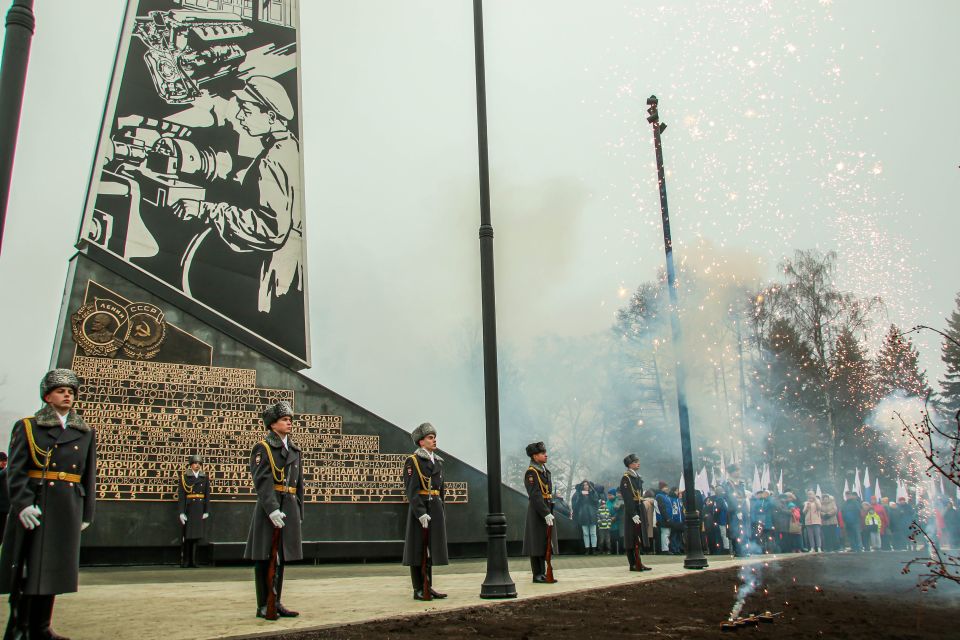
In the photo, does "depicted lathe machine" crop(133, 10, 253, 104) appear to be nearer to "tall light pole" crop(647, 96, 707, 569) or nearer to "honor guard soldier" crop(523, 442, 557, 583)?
"tall light pole" crop(647, 96, 707, 569)

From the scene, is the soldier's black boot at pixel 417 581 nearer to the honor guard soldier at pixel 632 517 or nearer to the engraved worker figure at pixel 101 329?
the honor guard soldier at pixel 632 517

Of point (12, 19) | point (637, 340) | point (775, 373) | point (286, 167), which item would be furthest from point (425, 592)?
point (637, 340)

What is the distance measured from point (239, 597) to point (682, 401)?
833 centimetres

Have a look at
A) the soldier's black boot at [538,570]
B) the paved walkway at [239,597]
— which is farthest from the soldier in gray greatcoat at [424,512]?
the soldier's black boot at [538,570]

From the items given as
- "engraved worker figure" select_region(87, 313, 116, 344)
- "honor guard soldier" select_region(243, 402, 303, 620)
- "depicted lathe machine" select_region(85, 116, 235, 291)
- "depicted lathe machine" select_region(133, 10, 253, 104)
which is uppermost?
"depicted lathe machine" select_region(133, 10, 253, 104)

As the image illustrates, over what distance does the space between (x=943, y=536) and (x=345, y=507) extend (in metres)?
21.4

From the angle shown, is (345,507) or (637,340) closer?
(345,507)

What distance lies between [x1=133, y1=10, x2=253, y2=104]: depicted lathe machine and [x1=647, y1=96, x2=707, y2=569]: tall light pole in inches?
462

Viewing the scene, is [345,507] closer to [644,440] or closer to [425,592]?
[425,592]

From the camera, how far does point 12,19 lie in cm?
477

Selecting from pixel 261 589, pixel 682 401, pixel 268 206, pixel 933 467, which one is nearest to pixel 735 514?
pixel 682 401

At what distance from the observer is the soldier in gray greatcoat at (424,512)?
318 inches

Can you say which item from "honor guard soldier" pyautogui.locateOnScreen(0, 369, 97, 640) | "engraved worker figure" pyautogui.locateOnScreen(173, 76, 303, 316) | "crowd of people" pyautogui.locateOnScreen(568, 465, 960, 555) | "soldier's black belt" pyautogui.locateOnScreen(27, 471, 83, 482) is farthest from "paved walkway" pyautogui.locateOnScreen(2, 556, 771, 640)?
"engraved worker figure" pyautogui.locateOnScreen(173, 76, 303, 316)

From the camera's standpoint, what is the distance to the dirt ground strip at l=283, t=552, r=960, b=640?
5.44 meters
